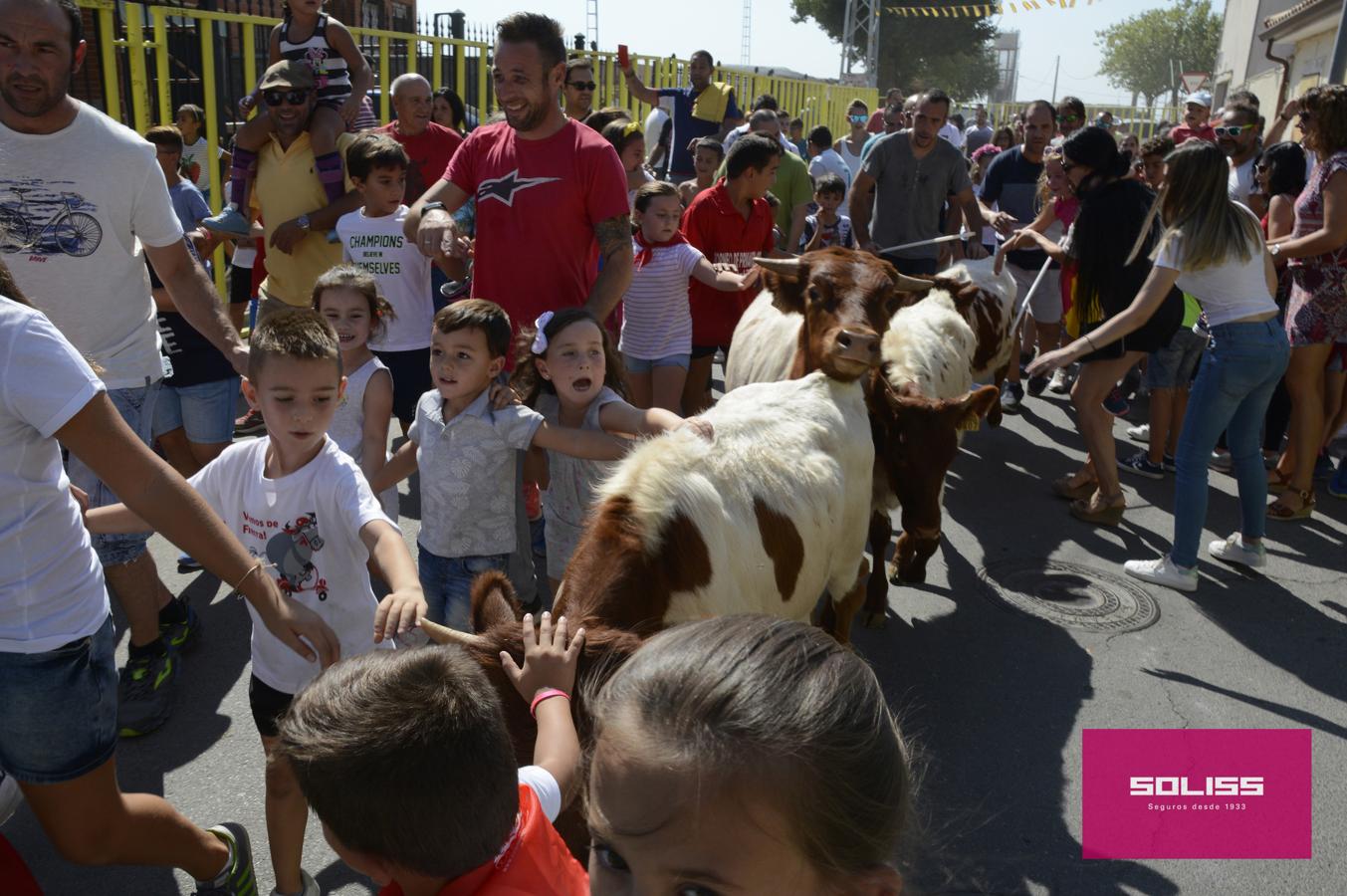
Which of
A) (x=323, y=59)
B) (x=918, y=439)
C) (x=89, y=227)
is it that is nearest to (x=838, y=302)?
(x=918, y=439)

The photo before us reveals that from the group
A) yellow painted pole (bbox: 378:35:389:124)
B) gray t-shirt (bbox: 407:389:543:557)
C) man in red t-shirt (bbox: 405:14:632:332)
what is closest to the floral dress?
man in red t-shirt (bbox: 405:14:632:332)

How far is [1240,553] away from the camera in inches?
213

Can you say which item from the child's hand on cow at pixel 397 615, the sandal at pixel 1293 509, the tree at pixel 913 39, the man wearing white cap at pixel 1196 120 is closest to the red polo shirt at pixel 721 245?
the sandal at pixel 1293 509

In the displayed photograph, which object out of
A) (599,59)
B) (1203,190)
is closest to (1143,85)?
(599,59)

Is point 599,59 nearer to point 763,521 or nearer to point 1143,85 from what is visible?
point 763,521

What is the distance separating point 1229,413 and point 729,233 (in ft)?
9.69

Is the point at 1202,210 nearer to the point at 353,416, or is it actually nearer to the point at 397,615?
the point at 353,416

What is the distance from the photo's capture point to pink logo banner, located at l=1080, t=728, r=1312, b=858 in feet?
10.8

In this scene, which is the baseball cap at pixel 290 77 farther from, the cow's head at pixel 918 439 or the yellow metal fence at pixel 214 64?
the cow's head at pixel 918 439

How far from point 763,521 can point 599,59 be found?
11370 millimetres

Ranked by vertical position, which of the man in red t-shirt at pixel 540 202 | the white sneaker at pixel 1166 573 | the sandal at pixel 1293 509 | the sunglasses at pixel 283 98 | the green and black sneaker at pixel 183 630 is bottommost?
the green and black sneaker at pixel 183 630

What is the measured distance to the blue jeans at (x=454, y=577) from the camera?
3.40 metres

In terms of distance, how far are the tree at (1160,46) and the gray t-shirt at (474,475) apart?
110 m

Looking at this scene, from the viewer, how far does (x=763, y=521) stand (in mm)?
3154
